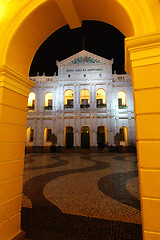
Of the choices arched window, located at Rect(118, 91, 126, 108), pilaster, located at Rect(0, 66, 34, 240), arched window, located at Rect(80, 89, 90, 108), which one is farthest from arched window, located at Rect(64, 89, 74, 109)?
pilaster, located at Rect(0, 66, 34, 240)

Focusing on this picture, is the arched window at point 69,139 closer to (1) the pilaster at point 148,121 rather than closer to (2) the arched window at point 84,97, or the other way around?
(2) the arched window at point 84,97

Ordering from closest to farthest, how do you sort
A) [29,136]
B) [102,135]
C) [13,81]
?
[13,81]
[102,135]
[29,136]

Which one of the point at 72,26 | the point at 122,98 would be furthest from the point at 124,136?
the point at 72,26

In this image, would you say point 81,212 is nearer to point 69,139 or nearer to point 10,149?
point 10,149

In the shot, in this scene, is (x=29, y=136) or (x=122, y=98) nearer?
(x=29, y=136)

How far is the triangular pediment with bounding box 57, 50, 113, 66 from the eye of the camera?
21188 mm

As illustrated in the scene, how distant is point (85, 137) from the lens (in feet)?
68.3

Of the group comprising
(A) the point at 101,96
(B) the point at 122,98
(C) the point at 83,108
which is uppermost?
(A) the point at 101,96

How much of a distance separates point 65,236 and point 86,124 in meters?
17.9

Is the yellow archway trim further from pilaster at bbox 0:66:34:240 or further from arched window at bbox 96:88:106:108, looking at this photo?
arched window at bbox 96:88:106:108

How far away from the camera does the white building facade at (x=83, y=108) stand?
65.0ft

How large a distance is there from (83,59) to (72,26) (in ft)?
65.9

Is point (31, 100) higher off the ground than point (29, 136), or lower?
higher

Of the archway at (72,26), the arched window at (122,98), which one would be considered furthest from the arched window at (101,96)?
the archway at (72,26)
